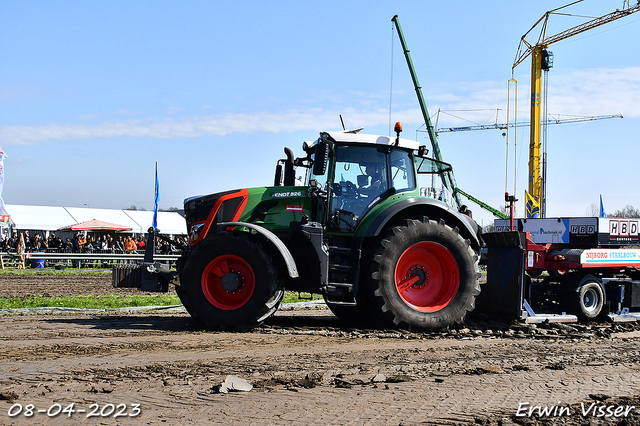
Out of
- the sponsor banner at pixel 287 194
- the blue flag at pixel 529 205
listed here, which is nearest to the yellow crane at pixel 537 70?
the blue flag at pixel 529 205

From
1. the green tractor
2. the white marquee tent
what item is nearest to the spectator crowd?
the white marquee tent

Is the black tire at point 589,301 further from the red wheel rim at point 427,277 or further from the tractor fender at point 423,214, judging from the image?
the red wheel rim at point 427,277

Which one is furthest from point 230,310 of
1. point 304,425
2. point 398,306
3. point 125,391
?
point 304,425

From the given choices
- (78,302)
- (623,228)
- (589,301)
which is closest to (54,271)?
(78,302)

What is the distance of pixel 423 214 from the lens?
802 cm

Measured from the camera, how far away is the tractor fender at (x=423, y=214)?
753 centimetres

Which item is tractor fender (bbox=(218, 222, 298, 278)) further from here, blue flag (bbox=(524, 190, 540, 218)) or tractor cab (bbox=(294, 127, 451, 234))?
blue flag (bbox=(524, 190, 540, 218))

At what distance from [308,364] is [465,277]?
303cm

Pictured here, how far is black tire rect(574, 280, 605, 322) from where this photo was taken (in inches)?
375

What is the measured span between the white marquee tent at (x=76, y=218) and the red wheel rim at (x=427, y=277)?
1039 inches

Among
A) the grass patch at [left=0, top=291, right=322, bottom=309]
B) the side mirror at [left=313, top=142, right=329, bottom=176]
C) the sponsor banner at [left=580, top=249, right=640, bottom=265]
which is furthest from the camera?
the grass patch at [left=0, top=291, right=322, bottom=309]

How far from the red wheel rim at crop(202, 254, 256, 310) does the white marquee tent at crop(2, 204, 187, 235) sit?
25.8 metres

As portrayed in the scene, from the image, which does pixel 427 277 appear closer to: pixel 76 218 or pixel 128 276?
pixel 128 276

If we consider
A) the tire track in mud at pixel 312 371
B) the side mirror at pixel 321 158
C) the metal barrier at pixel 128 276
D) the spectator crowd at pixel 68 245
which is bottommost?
the tire track in mud at pixel 312 371
